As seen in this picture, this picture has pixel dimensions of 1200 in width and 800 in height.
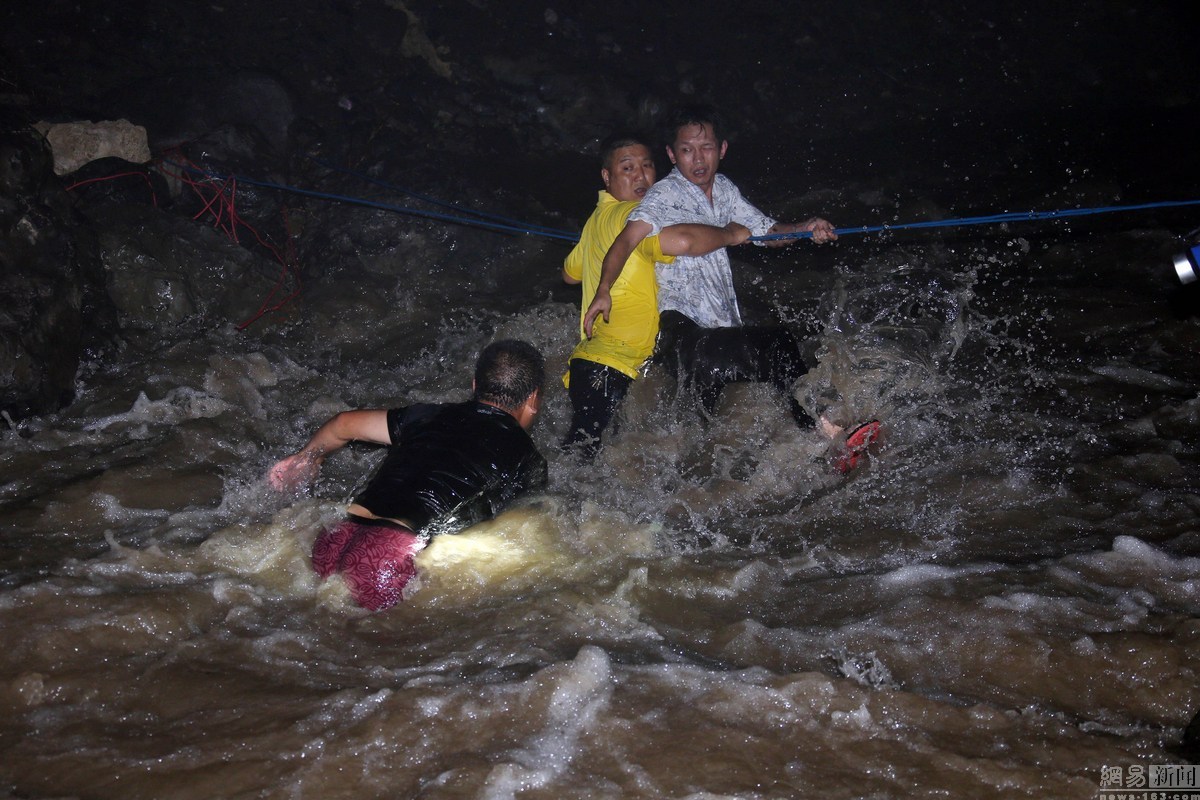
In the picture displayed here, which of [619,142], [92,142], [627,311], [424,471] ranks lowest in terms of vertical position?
[424,471]

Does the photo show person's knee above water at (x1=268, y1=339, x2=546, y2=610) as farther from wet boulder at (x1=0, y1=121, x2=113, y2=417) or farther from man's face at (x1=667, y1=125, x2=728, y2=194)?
wet boulder at (x1=0, y1=121, x2=113, y2=417)

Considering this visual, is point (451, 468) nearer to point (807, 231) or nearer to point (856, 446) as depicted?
point (856, 446)

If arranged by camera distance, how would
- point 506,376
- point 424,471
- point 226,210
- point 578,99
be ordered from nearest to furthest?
point 424,471, point 506,376, point 226,210, point 578,99

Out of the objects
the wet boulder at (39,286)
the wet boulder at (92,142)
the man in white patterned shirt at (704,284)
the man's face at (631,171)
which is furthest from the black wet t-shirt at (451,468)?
the wet boulder at (92,142)

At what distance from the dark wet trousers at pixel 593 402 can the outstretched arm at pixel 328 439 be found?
111 cm

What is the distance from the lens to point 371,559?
310 cm

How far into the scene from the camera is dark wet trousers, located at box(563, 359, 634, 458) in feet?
14.3

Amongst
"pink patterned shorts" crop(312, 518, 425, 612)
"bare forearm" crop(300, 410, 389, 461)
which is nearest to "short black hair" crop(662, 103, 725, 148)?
"bare forearm" crop(300, 410, 389, 461)

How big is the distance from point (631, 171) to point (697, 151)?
401 mm

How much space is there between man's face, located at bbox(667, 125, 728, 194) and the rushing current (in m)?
1.23

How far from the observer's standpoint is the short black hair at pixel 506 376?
3.75m

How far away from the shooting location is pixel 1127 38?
418 inches

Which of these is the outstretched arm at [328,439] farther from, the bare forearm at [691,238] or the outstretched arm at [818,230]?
the outstretched arm at [818,230]

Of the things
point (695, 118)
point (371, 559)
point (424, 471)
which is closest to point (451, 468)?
point (424, 471)
